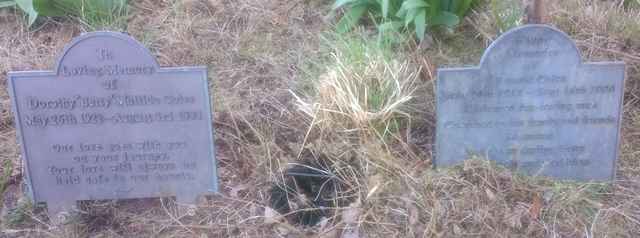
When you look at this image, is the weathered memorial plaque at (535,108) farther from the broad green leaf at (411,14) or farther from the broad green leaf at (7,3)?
the broad green leaf at (7,3)

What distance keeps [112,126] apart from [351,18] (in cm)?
160

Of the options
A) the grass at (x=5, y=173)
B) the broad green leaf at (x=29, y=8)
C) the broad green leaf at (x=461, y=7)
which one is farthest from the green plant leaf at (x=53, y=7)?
the broad green leaf at (x=461, y=7)

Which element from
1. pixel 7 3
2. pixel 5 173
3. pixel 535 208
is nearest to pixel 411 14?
pixel 535 208

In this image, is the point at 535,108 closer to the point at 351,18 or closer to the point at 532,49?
the point at 532,49

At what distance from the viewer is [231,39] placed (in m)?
3.81

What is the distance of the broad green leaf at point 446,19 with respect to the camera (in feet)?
11.6

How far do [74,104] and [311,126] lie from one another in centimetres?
99

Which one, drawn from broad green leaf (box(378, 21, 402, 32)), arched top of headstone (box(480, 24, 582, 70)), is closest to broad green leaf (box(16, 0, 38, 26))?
broad green leaf (box(378, 21, 402, 32))

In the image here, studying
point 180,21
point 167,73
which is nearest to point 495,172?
point 167,73

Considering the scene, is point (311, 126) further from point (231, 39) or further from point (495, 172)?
point (231, 39)

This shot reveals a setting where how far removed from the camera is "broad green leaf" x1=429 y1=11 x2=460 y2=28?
3526 mm

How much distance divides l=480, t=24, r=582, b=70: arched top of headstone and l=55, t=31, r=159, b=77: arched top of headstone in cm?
136

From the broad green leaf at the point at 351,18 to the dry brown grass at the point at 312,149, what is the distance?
17 centimetres

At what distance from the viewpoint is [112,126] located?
8.65 ft
